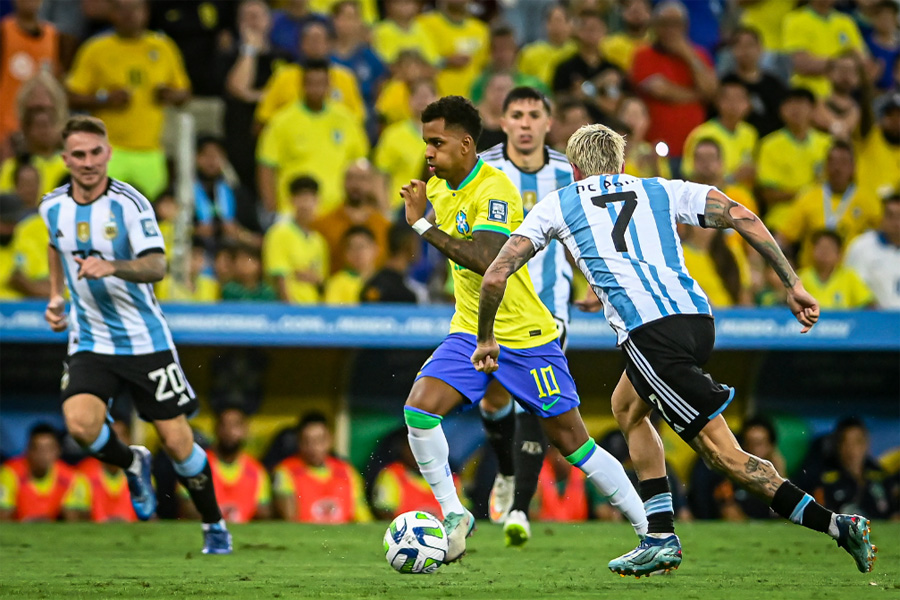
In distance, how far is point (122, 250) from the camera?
7625 millimetres

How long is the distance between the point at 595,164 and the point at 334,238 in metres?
5.66

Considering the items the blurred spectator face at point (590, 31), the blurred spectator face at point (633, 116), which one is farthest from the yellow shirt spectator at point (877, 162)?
the blurred spectator face at point (590, 31)

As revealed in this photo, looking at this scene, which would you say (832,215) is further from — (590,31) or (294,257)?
(294,257)

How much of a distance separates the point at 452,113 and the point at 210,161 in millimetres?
5801

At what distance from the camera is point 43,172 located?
451 inches

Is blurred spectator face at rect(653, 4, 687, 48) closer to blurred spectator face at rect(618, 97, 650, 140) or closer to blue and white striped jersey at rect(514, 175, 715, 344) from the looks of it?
blurred spectator face at rect(618, 97, 650, 140)

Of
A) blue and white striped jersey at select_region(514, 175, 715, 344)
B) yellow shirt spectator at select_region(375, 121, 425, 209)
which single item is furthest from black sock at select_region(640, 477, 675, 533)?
yellow shirt spectator at select_region(375, 121, 425, 209)

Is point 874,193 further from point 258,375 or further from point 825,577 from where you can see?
point 825,577

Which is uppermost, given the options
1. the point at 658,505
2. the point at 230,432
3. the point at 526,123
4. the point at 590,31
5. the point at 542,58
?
the point at 590,31

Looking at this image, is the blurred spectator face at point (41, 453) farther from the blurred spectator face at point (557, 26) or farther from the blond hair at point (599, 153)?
the blurred spectator face at point (557, 26)

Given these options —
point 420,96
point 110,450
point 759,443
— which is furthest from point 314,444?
point 759,443

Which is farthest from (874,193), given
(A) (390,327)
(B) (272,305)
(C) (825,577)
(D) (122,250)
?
(D) (122,250)

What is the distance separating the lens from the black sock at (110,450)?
7.66 metres

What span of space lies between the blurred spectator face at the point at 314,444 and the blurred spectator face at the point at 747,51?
6117 millimetres
